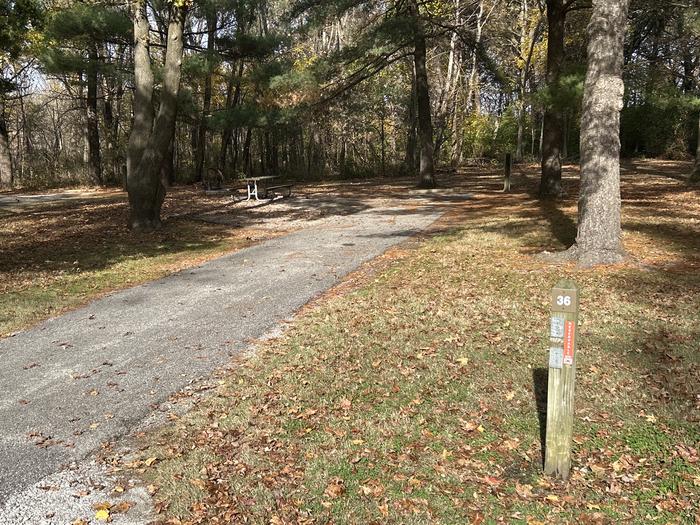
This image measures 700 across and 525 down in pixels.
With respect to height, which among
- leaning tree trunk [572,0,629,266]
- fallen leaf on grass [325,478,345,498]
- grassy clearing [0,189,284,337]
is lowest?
fallen leaf on grass [325,478,345,498]

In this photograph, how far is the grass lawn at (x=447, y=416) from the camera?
2982 millimetres

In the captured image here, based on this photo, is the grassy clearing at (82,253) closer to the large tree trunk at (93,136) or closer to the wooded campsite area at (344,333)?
the wooded campsite area at (344,333)

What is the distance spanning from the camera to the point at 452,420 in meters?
3.80

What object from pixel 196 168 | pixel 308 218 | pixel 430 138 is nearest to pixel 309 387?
pixel 308 218

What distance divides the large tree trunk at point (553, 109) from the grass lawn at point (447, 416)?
7293 millimetres

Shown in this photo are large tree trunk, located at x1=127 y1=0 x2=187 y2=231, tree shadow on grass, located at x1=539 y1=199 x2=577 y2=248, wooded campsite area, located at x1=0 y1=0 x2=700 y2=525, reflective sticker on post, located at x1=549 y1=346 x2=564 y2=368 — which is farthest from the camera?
large tree trunk, located at x1=127 y1=0 x2=187 y2=231

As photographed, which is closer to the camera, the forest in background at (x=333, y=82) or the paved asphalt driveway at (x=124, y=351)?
the paved asphalt driveway at (x=124, y=351)

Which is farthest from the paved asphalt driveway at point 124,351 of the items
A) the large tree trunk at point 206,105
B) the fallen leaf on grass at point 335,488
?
the large tree trunk at point 206,105

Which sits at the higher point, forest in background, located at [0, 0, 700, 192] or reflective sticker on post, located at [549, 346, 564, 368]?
forest in background, located at [0, 0, 700, 192]

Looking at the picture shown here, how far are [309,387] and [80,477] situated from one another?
177cm

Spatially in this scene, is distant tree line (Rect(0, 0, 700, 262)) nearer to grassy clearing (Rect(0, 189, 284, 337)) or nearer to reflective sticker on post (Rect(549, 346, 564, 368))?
grassy clearing (Rect(0, 189, 284, 337))

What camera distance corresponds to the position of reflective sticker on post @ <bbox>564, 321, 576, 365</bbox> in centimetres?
288

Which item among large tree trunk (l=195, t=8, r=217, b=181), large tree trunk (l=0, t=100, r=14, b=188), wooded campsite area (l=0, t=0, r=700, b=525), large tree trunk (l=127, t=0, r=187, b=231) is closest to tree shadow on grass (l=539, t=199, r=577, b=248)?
wooded campsite area (l=0, t=0, r=700, b=525)

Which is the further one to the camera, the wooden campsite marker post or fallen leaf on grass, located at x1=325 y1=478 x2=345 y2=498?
fallen leaf on grass, located at x1=325 y1=478 x2=345 y2=498
